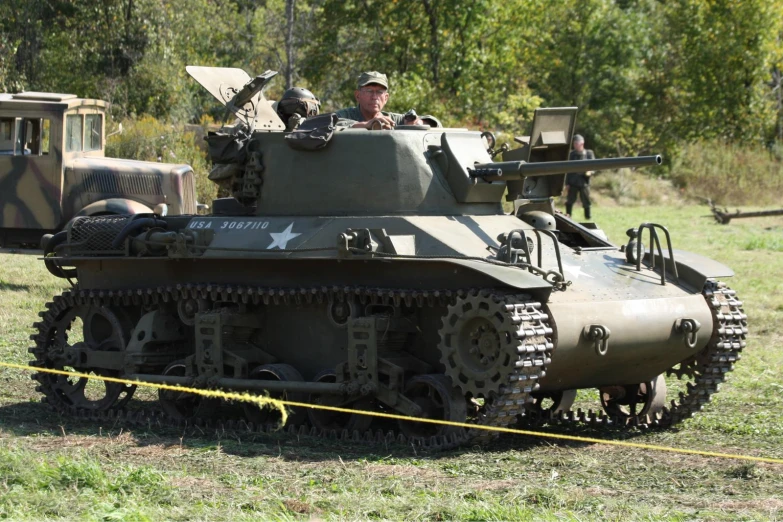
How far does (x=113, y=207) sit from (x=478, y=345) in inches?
430

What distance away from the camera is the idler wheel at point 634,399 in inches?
435

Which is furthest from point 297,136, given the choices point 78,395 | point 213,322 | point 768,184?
point 768,184

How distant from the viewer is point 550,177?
11.9 m

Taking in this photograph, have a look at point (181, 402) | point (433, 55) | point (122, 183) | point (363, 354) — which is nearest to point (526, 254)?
point (363, 354)

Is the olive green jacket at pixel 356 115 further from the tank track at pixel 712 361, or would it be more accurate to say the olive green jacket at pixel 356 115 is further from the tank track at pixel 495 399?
the tank track at pixel 712 361

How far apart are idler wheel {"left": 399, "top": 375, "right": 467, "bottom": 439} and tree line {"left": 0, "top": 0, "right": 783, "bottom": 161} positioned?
1881cm

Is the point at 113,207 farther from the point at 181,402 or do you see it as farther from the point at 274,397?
the point at 274,397

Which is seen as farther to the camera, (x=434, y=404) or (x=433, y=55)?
(x=433, y=55)

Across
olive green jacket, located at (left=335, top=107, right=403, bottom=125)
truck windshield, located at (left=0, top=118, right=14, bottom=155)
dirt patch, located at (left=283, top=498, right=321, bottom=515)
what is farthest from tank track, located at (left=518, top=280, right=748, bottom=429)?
truck windshield, located at (left=0, top=118, right=14, bottom=155)

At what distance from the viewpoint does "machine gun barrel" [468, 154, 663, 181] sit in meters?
10.2

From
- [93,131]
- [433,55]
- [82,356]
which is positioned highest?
[433,55]

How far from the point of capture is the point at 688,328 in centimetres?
1014

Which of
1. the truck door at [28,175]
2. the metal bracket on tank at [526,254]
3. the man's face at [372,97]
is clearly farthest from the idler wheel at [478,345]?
the truck door at [28,175]

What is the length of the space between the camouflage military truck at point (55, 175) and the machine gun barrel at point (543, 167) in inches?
379
